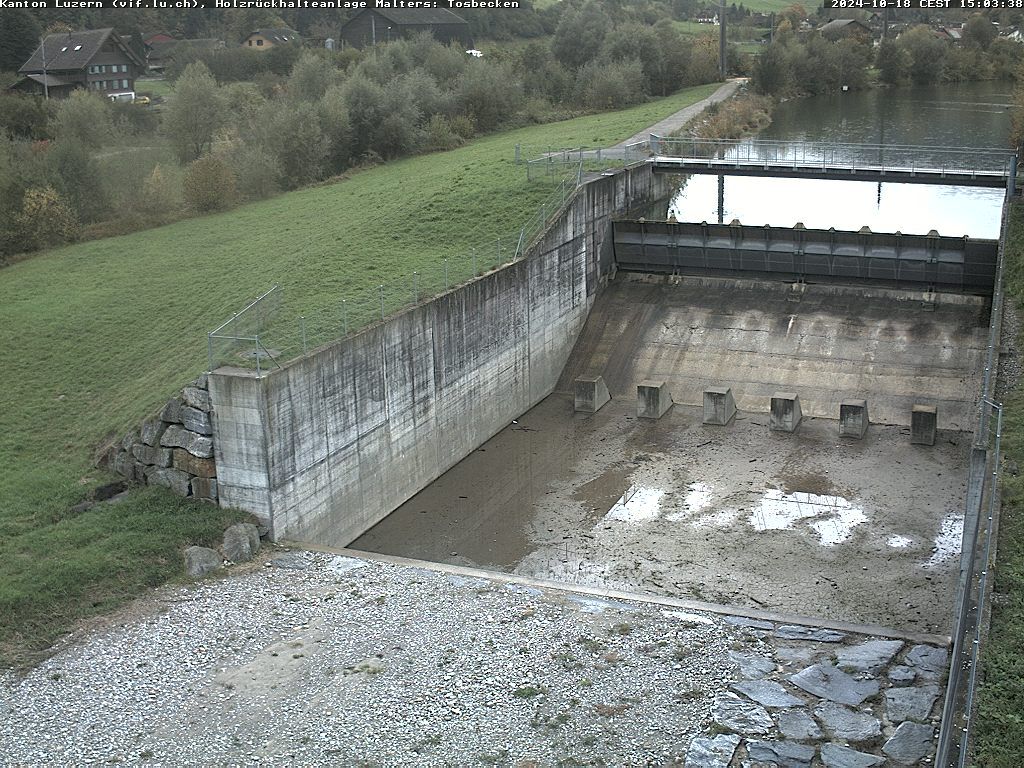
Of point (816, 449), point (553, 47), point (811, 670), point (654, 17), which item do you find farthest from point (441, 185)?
point (654, 17)

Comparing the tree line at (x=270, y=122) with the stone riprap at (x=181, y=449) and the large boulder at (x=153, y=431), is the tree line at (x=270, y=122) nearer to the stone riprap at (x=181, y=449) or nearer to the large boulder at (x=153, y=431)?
the large boulder at (x=153, y=431)

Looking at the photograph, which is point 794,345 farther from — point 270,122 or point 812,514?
point 270,122

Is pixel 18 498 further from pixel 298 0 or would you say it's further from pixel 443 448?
pixel 298 0

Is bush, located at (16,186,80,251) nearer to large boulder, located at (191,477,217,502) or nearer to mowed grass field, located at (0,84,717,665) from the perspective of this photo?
mowed grass field, located at (0,84,717,665)

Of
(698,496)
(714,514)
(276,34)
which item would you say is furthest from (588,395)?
(276,34)

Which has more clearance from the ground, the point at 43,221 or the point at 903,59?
the point at 903,59

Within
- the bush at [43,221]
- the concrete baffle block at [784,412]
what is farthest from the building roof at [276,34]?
the concrete baffle block at [784,412]
